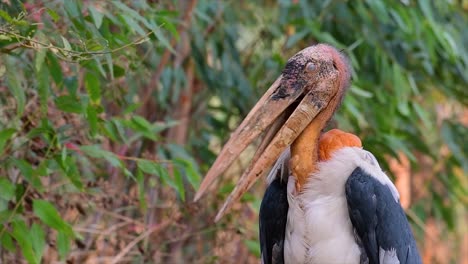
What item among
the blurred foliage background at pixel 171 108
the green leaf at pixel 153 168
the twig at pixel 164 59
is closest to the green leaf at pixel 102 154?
the blurred foliage background at pixel 171 108

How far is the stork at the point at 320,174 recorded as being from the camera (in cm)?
460

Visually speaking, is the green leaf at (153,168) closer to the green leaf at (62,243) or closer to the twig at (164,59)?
the green leaf at (62,243)

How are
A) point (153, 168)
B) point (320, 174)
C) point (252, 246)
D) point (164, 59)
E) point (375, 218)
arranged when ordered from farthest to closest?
point (164, 59) < point (252, 246) < point (153, 168) < point (320, 174) < point (375, 218)

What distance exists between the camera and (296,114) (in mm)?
4680

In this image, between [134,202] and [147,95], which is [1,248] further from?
[147,95]

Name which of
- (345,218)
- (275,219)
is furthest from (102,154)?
(345,218)

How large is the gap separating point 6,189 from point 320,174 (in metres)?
1.37

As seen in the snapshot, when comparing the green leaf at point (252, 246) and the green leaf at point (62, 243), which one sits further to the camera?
the green leaf at point (252, 246)

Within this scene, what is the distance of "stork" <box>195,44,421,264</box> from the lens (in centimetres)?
460

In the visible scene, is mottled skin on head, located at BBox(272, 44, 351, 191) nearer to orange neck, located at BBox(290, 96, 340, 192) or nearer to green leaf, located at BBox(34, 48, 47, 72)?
orange neck, located at BBox(290, 96, 340, 192)

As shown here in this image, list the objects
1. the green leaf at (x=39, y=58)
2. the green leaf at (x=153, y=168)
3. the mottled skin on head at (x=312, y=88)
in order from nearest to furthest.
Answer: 1. the green leaf at (x=39, y=58)
2. the mottled skin on head at (x=312, y=88)
3. the green leaf at (x=153, y=168)

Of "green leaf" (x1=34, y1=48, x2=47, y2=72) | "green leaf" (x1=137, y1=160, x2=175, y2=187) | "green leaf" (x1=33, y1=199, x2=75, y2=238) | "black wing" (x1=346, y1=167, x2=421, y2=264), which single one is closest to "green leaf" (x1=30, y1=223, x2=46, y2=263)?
"green leaf" (x1=33, y1=199, x2=75, y2=238)

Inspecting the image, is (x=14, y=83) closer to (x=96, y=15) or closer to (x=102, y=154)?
(x=96, y=15)

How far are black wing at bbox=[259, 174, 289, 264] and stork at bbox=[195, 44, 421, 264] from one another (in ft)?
0.04
